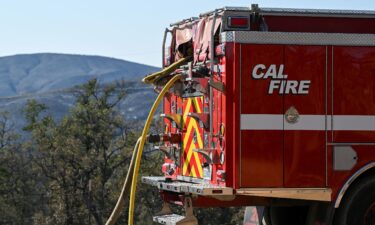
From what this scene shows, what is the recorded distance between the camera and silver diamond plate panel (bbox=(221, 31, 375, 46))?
27.0 feet

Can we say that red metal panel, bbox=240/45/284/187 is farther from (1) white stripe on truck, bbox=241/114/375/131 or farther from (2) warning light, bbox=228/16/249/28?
(2) warning light, bbox=228/16/249/28

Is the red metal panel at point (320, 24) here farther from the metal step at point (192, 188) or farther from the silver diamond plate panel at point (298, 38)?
the metal step at point (192, 188)

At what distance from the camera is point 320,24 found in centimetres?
884

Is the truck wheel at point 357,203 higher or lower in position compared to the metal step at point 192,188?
lower

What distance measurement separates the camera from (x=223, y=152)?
826 centimetres

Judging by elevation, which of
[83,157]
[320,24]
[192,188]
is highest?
[320,24]

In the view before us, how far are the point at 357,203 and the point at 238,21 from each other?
2.19 m

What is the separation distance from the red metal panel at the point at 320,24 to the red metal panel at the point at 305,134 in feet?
1.42

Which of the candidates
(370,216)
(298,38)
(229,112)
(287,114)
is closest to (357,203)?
(370,216)

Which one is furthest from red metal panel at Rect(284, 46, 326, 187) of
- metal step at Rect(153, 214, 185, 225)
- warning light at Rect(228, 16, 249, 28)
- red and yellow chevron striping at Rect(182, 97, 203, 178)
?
metal step at Rect(153, 214, 185, 225)

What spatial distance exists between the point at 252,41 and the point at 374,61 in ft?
4.32

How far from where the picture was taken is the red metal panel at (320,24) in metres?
8.71

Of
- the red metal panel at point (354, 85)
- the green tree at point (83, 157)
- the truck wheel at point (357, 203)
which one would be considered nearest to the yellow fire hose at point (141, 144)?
the red metal panel at point (354, 85)

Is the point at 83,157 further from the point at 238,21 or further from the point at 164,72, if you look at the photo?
the point at 238,21
